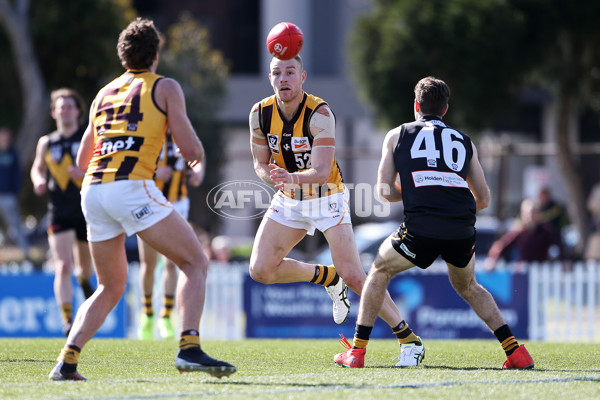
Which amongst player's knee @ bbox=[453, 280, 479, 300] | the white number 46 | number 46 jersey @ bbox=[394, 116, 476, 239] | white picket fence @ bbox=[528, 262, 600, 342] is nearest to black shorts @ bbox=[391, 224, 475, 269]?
number 46 jersey @ bbox=[394, 116, 476, 239]

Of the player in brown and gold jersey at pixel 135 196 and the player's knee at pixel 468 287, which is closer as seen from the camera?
the player in brown and gold jersey at pixel 135 196

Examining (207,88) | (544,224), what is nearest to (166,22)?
(207,88)

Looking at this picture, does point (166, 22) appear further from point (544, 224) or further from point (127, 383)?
point (127, 383)

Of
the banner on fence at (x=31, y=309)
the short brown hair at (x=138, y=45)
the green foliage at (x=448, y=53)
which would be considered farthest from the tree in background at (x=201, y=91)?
the short brown hair at (x=138, y=45)

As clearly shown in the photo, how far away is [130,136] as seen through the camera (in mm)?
5574

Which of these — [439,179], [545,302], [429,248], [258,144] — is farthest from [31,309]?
[439,179]

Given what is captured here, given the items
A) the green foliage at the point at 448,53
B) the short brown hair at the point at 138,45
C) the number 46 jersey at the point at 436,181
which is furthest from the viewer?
the green foliage at the point at 448,53

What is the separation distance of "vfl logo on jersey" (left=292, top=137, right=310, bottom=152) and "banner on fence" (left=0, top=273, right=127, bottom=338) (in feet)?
25.0

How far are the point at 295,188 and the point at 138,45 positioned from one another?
5.29 feet

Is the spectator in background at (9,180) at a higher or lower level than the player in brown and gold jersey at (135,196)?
higher

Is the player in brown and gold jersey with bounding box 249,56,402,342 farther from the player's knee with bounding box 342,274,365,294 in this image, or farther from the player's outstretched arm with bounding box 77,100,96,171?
the player's outstretched arm with bounding box 77,100,96,171

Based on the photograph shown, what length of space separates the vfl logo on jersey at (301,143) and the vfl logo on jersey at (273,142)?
13 centimetres

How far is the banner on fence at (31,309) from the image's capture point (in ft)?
44.5

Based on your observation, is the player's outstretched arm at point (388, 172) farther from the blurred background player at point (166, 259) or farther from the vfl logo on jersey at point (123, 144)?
the blurred background player at point (166, 259)
